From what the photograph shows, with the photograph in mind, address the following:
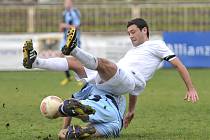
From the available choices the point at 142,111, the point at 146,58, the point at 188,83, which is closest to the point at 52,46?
the point at 142,111

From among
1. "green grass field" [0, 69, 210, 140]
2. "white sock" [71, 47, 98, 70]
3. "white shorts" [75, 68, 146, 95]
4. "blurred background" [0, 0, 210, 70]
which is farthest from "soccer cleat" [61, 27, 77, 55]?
"blurred background" [0, 0, 210, 70]

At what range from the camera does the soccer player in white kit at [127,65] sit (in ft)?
27.2

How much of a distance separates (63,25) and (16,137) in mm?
11025

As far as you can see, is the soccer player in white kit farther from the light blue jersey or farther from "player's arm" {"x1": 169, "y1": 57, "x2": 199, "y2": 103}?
the light blue jersey

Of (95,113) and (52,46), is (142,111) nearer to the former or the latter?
(95,113)

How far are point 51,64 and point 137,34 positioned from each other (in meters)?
1.51

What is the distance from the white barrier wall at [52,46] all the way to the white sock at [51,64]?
15.6 m

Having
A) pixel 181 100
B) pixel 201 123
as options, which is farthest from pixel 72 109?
pixel 181 100

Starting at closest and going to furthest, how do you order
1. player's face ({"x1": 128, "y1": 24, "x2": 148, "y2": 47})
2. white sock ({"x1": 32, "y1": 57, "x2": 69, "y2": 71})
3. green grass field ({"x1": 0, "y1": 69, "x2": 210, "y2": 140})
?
white sock ({"x1": 32, "y1": 57, "x2": 69, "y2": 71}), green grass field ({"x1": 0, "y1": 69, "x2": 210, "y2": 140}), player's face ({"x1": 128, "y1": 24, "x2": 148, "y2": 47})

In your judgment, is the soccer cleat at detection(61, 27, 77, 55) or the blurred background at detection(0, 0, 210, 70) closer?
the soccer cleat at detection(61, 27, 77, 55)

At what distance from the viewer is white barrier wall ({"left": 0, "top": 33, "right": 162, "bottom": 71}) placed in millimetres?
24594

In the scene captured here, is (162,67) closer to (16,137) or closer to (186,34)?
(186,34)

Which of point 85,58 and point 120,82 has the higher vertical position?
point 85,58

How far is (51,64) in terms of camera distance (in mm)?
8648
